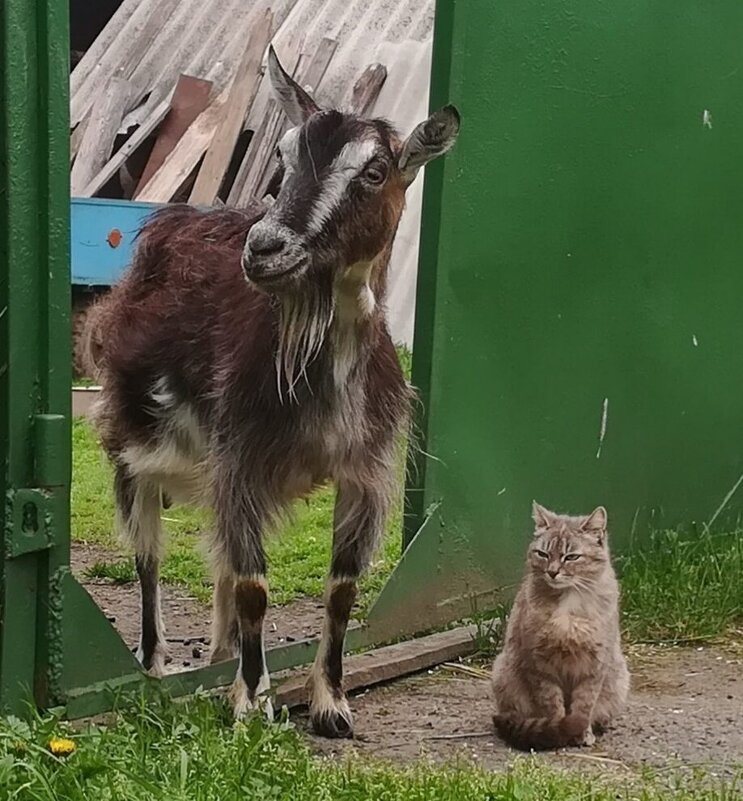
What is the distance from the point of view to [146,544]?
4910 mm

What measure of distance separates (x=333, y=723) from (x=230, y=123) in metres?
6.72

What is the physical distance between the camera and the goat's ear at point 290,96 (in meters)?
4.15

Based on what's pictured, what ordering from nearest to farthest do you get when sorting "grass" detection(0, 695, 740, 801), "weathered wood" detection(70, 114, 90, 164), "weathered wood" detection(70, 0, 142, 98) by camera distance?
"grass" detection(0, 695, 740, 801), "weathered wood" detection(70, 114, 90, 164), "weathered wood" detection(70, 0, 142, 98)

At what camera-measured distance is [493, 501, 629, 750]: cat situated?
4.20 metres

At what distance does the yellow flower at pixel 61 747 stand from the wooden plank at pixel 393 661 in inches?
40.0

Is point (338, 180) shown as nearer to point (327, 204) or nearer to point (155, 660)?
point (327, 204)

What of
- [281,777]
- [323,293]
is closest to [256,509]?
[323,293]

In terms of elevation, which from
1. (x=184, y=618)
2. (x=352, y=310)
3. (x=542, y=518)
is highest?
(x=352, y=310)

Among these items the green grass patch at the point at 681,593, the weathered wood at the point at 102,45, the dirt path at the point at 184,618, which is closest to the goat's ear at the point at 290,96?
the dirt path at the point at 184,618

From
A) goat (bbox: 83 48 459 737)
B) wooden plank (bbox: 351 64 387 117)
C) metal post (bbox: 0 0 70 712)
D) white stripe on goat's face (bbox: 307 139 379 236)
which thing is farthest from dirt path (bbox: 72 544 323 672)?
wooden plank (bbox: 351 64 387 117)

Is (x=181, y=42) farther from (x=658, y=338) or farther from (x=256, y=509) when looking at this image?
(x=256, y=509)

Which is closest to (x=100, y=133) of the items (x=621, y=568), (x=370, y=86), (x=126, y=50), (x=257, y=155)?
(x=126, y=50)

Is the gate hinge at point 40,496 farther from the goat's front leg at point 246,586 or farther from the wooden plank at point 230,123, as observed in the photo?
the wooden plank at point 230,123

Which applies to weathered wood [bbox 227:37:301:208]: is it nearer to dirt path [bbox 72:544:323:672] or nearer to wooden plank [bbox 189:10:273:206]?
wooden plank [bbox 189:10:273:206]
